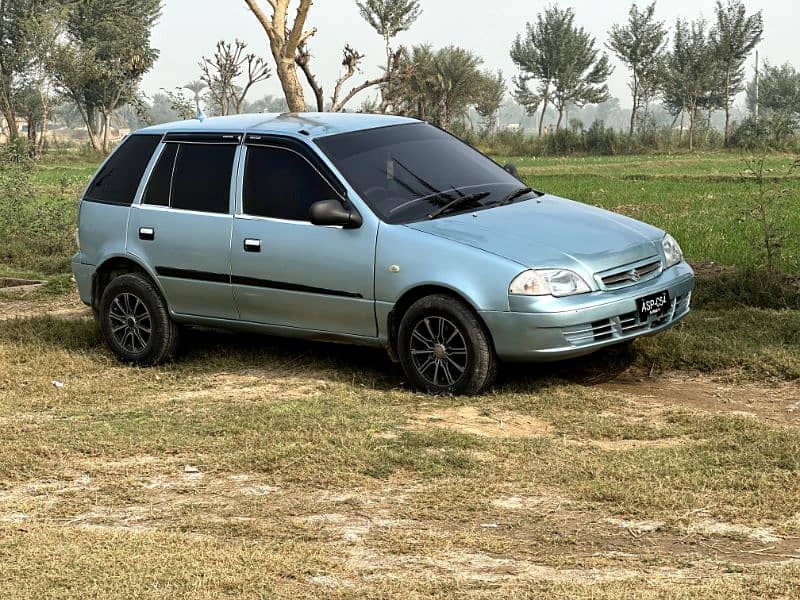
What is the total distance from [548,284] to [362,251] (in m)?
1.38

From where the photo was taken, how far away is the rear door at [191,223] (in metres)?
9.18

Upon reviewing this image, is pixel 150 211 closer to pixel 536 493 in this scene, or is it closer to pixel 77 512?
pixel 77 512

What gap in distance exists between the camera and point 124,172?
9977mm

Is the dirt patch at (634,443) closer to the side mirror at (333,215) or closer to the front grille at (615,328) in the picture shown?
the front grille at (615,328)

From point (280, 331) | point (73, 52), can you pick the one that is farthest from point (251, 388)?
Result: point (73, 52)

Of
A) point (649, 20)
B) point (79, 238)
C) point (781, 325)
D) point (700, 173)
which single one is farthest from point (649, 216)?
point (649, 20)

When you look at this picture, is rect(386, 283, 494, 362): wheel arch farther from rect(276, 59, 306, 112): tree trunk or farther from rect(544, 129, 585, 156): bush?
rect(544, 129, 585, 156): bush

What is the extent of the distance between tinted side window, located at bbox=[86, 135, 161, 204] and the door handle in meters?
1.37

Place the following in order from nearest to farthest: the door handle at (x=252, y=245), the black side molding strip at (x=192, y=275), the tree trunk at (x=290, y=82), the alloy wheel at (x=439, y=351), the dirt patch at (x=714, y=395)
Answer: the dirt patch at (x=714, y=395)
the alloy wheel at (x=439, y=351)
the door handle at (x=252, y=245)
the black side molding strip at (x=192, y=275)
the tree trunk at (x=290, y=82)

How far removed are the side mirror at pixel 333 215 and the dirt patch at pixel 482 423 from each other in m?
1.52

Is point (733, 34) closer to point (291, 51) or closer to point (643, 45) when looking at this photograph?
point (643, 45)

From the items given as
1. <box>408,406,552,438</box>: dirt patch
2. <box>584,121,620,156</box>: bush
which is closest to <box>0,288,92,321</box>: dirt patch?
<box>408,406,552,438</box>: dirt patch

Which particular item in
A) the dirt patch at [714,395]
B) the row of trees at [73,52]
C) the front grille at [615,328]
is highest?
the row of trees at [73,52]

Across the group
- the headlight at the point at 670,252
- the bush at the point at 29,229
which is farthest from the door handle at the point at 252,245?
the bush at the point at 29,229
